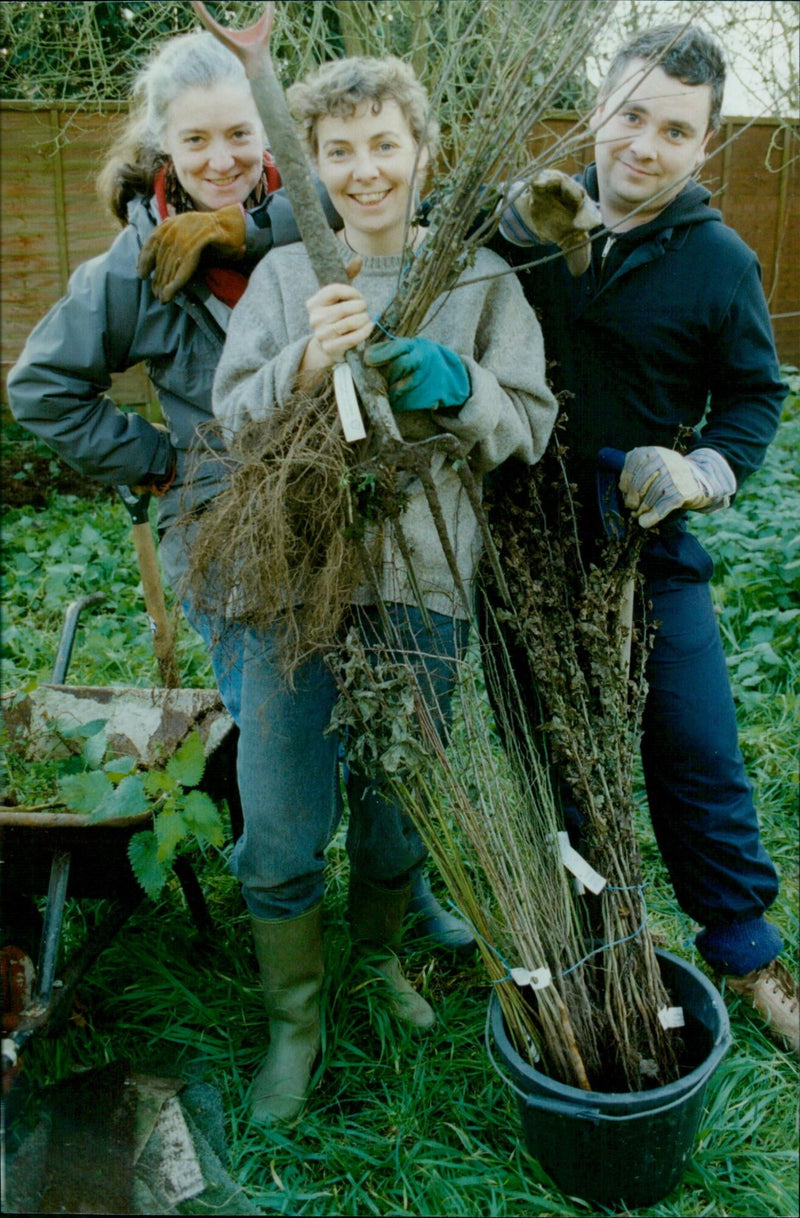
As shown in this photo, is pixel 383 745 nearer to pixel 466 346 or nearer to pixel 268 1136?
pixel 466 346

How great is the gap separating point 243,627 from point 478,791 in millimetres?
627

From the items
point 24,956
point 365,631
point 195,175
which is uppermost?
point 195,175

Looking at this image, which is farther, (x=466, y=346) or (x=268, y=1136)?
(x=268, y=1136)

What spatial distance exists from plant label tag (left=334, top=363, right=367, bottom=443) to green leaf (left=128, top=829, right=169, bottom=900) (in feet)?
3.85

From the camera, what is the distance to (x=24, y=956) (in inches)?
90.7

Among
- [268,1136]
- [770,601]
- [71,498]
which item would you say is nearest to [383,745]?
[268,1136]

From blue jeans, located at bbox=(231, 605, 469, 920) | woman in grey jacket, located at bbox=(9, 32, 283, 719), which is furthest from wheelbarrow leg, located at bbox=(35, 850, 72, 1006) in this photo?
woman in grey jacket, located at bbox=(9, 32, 283, 719)

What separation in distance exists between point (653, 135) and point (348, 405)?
3.19ft

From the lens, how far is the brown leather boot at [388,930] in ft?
8.48

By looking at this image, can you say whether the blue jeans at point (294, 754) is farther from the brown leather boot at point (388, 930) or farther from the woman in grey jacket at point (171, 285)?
the brown leather boot at point (388, 930)

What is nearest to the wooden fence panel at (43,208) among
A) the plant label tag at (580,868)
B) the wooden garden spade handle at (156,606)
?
the wooden garden spade handle at (156,606)

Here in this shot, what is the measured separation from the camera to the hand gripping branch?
154 centimetres

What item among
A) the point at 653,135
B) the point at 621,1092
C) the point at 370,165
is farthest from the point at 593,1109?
the point at 653,135

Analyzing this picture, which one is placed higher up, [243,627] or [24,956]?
[243,627]
